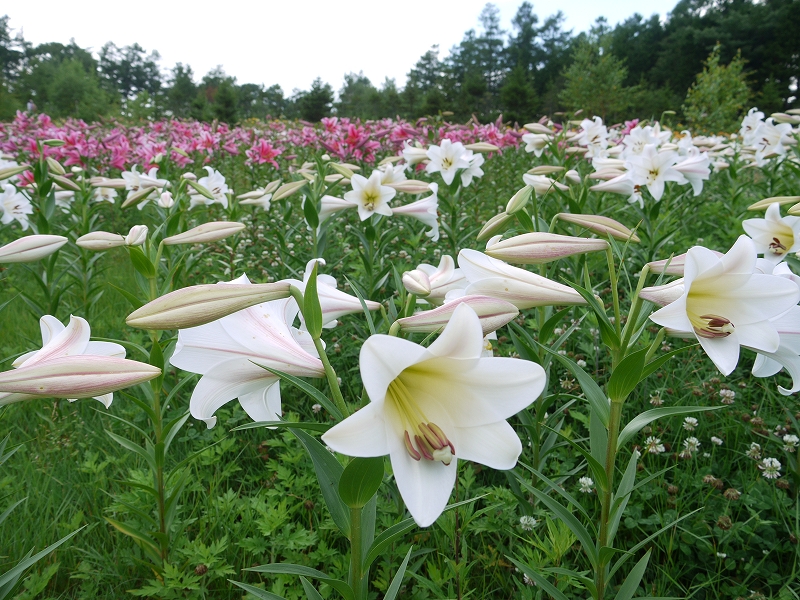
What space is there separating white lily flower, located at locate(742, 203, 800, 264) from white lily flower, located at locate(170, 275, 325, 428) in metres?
1.55

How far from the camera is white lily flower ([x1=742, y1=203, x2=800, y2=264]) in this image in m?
1.60

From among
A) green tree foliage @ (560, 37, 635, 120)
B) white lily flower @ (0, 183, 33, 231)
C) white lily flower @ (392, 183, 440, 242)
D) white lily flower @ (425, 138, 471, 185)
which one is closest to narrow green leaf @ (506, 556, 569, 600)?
white lily flower @ (392, 183, 440, 242)

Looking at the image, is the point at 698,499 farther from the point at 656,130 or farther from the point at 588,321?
the point at 656,130

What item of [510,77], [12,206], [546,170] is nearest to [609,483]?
[546,170]

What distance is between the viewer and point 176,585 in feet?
4.00

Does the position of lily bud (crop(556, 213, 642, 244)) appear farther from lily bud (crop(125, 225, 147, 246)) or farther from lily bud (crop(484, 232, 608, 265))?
lily bud (crop(125, 225, 147, 246))

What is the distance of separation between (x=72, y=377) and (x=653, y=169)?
286 centimetres

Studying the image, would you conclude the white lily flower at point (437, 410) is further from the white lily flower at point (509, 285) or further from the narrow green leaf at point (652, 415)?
the narrow green leaf at point (652, 415)

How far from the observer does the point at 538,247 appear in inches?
36.4

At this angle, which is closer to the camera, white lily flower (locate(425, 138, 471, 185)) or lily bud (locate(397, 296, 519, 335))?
lily bud (locate(397, 296, 519, 335))

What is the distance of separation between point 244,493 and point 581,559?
1133mm

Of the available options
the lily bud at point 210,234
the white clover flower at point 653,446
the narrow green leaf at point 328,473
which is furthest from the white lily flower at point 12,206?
the white clover flower at point 653,446

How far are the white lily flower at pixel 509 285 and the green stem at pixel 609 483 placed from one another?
0.85 ft

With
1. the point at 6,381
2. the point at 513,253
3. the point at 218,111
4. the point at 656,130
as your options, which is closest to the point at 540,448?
the point at 513,253
